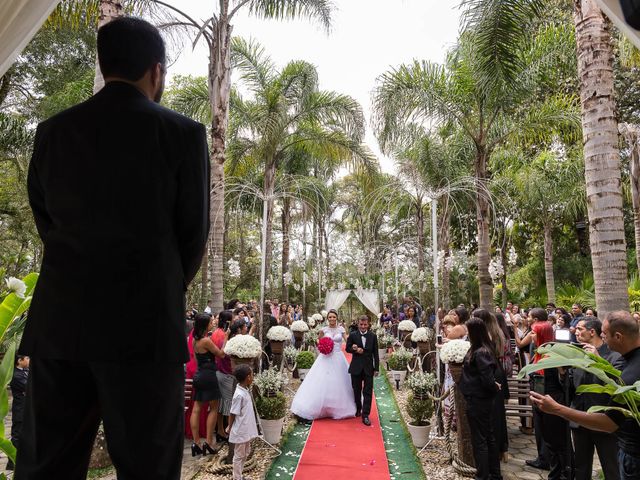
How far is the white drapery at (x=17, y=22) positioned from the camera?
2180mm

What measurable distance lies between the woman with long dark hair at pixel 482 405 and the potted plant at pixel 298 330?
30.2 ft

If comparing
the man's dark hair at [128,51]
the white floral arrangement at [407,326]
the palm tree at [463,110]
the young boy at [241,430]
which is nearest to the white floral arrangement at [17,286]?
the man's dark hair at [128,51]

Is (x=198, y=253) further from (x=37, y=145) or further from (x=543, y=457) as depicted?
(x=543, y=457)

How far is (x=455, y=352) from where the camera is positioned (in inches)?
228

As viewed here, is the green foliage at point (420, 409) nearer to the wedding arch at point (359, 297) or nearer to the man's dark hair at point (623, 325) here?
the man's dark hair at point (623, 325)

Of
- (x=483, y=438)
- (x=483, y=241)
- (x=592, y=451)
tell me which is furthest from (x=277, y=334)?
(x=592, y=451)

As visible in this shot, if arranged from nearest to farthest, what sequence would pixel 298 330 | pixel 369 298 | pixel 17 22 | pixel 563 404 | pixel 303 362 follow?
pixel 17 22 → pixel 563 404 → pixel 303 362 → pixel 298 330 → pixel 369 298

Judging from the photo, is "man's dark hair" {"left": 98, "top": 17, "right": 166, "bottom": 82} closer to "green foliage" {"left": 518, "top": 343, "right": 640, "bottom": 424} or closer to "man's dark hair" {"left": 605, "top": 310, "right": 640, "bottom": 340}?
"green foliage" {"left": 518, "top": 343, "right": 640, "bottom": 424}

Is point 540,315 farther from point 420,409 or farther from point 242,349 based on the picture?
point 242,349

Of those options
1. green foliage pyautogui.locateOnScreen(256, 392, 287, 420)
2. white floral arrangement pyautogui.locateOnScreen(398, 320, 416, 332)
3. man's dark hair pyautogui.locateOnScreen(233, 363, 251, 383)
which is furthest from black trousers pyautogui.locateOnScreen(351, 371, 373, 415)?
white floral arrangement pyautogui.locateOnScreen(398, 320, 416, 332)

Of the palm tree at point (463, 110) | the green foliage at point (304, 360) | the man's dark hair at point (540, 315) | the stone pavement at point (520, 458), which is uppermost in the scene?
the palm tree at point (463, 110)

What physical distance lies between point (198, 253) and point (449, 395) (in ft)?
20.3

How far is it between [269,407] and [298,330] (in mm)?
7564

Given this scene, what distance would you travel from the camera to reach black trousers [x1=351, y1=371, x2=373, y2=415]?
8.33m
